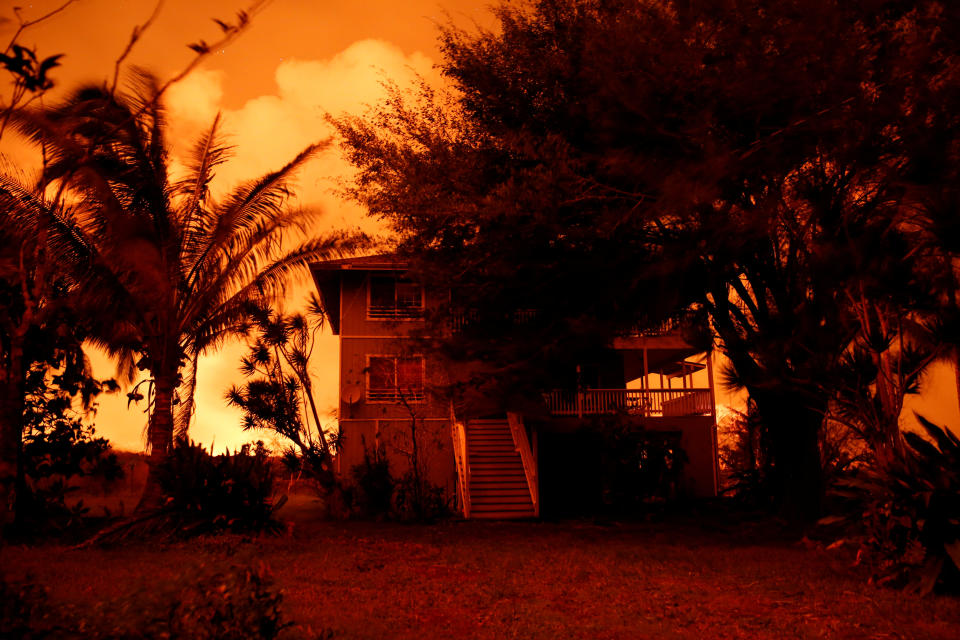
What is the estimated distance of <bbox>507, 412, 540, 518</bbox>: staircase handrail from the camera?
1800 centimetres

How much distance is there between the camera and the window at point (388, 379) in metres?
20.8

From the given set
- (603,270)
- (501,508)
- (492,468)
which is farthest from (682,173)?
(492,468)

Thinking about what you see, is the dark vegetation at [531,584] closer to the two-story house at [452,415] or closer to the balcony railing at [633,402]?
the two-story house at [452,415]

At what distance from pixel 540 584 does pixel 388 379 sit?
39.7ft

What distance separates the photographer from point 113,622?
3.78 metres

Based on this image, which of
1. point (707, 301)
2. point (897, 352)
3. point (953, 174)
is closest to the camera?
point (953, 174)

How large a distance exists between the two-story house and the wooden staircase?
3 cm

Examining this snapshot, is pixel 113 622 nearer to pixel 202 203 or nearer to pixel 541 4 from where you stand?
pixel 202 203

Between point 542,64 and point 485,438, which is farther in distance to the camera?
point 485,438

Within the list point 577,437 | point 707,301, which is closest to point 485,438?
point 577,437

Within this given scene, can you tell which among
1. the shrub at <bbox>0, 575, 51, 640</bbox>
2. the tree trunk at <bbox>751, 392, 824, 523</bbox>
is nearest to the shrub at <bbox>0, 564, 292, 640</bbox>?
the shrub at <bbox>0, 575, 51, 640</bbox>

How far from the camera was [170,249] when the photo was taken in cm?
1250

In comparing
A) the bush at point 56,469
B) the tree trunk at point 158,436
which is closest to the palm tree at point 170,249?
the tree trunk at point 158,436

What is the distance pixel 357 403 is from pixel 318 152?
9.38m
